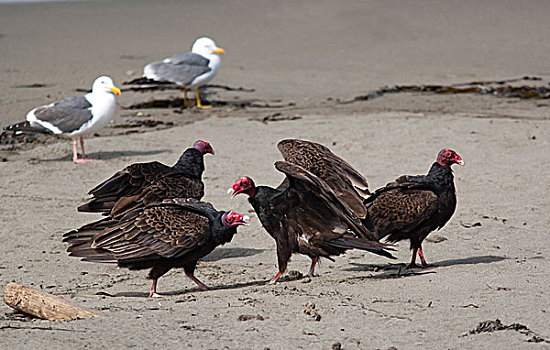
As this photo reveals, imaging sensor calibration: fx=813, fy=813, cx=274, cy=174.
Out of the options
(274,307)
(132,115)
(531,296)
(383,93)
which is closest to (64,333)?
(274,307)

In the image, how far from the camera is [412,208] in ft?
20.4

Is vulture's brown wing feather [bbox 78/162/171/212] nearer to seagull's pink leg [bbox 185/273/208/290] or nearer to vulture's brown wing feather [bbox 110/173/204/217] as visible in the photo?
vulture's brown wing feather [bbox 110/173/204/217]

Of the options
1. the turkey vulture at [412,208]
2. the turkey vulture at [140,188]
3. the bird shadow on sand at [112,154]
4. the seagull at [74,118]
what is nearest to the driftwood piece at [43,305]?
the turkey vulture at [140,188]

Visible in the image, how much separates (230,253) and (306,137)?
438 centimetres

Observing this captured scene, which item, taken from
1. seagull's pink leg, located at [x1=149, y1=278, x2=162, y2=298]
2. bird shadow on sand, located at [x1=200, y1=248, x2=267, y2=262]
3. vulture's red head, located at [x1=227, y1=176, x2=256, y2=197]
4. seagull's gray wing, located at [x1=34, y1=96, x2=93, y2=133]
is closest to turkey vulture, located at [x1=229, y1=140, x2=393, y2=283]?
vulture's red head, located at [x1=227, y1=176, x2=256, y2=197]

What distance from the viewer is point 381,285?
5.64 meters

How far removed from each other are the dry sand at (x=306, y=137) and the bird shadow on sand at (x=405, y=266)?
0.03 m

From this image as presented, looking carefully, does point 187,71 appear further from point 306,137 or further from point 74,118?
point 74,118

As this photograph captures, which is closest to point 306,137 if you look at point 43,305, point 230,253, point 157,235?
point 230,253

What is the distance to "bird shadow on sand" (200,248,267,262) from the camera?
7258mm

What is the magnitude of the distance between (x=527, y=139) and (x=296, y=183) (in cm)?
603

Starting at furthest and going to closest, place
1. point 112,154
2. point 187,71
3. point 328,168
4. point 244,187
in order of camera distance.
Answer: point 187,71 < point 112,154 < point 328,168 < point 244,187

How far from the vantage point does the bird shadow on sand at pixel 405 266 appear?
6.10 meters

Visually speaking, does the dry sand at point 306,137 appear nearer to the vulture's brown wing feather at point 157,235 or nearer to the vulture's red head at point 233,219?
the vulture's brown wing feather at point 157,235
